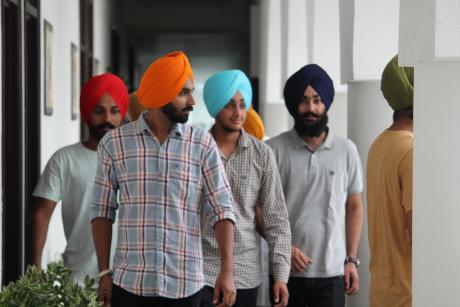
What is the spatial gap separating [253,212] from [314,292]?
0.55m

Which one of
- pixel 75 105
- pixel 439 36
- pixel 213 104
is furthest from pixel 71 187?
pixel 75 105

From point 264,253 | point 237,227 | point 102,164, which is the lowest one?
point 264,253

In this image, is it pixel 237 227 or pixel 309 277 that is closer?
pixel 237 227

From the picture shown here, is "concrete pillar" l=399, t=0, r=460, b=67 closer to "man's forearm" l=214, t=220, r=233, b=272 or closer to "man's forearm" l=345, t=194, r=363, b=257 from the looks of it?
"man's forearm" l=214, t=220, r=233, b=272

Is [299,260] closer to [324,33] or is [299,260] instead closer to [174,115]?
[174,115]

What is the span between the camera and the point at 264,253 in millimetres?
5543

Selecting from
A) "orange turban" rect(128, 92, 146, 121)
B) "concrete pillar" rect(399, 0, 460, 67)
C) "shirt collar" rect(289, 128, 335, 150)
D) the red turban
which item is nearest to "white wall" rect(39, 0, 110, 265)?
"orange turban" rect(128, 92, 146, 121)

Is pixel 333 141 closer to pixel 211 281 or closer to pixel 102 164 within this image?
pixel 211 281

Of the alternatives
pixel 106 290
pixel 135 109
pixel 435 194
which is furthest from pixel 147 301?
pixel 135 109

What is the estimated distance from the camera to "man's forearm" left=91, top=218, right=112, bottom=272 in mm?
3285

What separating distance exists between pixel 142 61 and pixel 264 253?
86.2 feet

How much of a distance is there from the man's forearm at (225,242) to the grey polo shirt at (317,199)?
1025mm

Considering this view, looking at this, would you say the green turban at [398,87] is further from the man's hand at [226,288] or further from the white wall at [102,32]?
the white wall at [102,32]

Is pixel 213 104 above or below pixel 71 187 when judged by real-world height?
above
